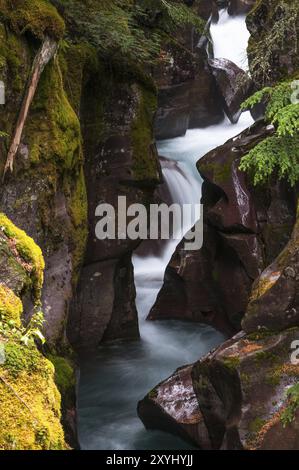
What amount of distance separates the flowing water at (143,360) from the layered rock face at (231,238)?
84 centimetres

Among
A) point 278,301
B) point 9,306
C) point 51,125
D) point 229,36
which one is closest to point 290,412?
point 278,301

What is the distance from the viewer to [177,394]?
8727 millimetres

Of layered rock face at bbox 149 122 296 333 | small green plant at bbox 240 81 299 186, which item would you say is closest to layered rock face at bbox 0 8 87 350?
small green plant at bbox 240 81 299 186

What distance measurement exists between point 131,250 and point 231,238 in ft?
7.38

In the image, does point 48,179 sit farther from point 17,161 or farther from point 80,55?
point 80,55

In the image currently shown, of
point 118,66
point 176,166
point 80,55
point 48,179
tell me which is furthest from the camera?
point 176,166

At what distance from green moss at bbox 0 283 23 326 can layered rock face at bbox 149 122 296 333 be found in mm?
7821

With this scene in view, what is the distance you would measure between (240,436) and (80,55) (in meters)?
7.36

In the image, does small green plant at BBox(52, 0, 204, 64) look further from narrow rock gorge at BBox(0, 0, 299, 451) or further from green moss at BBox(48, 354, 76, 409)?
green moss at BBox(48, 354, 76, 409)

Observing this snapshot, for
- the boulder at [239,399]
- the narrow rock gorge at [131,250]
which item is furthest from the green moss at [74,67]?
the boulder at [239,399]

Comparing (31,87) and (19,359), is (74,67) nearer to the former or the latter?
(31,87)

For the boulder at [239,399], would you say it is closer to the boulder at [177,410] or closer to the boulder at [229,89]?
the boulder at [177,410]

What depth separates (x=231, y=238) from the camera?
1166 centimetres

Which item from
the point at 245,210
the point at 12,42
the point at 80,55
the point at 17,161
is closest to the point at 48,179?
the point at 17,161
